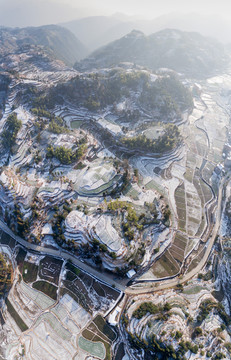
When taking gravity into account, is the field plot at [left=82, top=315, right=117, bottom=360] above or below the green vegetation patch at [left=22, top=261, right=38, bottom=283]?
below

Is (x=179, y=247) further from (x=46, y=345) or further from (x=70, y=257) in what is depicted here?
(x=46, y=345)

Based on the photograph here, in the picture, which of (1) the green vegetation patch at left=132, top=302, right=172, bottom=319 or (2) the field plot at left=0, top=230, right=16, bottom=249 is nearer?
(1) the green vegetation patch at left=132, top=302, right=172, bottom=319

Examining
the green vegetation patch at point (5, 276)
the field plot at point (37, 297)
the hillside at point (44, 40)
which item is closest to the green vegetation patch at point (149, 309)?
the field plot at point (37, 297)

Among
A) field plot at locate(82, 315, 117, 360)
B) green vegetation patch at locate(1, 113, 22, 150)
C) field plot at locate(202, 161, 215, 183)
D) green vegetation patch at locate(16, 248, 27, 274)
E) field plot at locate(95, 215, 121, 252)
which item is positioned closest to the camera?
field plot at locate(82, 315, 117, 360)

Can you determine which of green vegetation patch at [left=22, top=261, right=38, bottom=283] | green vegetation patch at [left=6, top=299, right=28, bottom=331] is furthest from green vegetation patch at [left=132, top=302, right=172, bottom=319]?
green vegetation patch at [left=22, top=261, right=38, bottom=283]

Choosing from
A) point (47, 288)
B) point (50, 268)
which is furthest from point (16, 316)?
point (50, 268)

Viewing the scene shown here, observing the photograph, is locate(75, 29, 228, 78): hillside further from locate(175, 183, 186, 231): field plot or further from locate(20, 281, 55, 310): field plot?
locate(20, 281, 55, 310): field plot

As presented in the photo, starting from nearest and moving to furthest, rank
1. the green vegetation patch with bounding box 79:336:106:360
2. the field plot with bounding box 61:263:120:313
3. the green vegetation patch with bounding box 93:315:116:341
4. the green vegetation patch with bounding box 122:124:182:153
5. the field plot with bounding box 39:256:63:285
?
the green vegetation patch with bounding box 79:336:106:360, the green vegetation patch with bounding box 93:315:116:341, the field plot with bounding box 61:263:120:313, the field plot with bounding box 39:256:63:285, the green vegetation patch with bounding box 122:124:182:153
